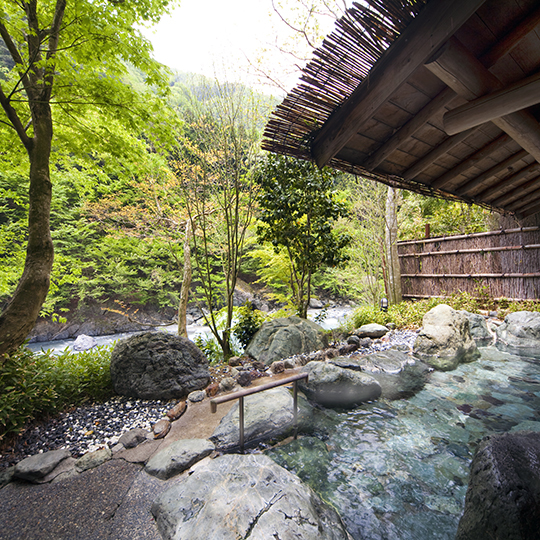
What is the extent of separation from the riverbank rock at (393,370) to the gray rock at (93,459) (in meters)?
3.27

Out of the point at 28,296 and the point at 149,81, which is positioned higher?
the point at 149,81

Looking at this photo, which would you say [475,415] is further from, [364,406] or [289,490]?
[289,490]

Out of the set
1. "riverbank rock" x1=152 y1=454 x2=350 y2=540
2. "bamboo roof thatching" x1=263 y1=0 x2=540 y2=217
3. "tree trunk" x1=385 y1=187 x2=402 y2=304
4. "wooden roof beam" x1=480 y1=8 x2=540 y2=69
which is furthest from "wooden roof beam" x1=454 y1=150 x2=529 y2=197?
"tree trunk" x1=385 y1=187 x2=402 y2=304

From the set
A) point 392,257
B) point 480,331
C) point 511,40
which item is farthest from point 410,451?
point 392,257

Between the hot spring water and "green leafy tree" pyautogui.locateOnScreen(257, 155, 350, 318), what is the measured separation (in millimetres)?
3271

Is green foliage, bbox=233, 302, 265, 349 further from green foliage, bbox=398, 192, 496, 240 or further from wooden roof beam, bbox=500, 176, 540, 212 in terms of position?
green foliage, bbox=398, 192, 496, 240

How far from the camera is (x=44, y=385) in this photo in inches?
115

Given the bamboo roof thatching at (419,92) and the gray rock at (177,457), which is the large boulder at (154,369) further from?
the bamboo roof thatching at (419,92)

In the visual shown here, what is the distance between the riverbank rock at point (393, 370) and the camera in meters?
3.84

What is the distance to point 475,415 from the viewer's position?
3.13 metres

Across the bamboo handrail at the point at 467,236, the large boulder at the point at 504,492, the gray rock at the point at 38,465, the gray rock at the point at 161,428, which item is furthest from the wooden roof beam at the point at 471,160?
the bamboo handrail at the point at 467,236

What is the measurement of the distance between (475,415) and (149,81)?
610cm

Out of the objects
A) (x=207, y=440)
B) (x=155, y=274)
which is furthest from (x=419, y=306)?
(x=155, y=274)

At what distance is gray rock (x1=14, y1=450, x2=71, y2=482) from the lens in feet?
7.00
